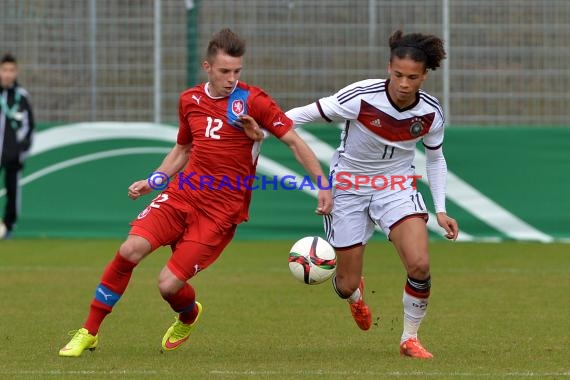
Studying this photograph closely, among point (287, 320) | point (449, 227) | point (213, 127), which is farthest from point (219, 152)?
point (287, 320)

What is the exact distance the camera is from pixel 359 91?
27.2ft

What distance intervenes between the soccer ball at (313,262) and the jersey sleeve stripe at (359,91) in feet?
3.15

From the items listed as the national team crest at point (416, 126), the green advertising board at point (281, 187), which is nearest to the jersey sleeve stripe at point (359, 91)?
the national team crest at point (416, 126)

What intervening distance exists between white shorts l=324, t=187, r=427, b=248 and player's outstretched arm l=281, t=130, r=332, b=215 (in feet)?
2.26

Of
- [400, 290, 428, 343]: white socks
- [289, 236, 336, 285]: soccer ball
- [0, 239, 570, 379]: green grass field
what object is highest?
[289, 236, 336, 285]: soccer ball

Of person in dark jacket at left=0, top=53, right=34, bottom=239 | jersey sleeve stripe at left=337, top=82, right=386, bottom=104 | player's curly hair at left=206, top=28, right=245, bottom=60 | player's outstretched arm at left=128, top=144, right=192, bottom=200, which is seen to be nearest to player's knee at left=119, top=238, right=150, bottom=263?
player's outstretched arm at left=128, top=144, right=192, bottom=200

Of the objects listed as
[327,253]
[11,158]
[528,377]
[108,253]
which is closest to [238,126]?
[327,253]

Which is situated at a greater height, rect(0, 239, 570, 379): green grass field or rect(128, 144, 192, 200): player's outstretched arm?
rect(128, 144, 192, 200): player's outstretched arm


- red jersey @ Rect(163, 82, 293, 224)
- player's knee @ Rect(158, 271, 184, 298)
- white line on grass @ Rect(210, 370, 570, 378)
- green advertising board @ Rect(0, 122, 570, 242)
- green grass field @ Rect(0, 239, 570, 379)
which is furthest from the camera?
green advertising board @ Rect(0, 122, 570, 242)

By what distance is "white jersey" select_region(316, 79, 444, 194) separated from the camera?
8.20 meters

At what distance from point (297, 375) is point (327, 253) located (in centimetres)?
126

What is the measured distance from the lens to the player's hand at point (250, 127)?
7.91 metres

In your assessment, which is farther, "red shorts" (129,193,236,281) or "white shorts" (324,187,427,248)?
"white shorts" (324,187,427,248)

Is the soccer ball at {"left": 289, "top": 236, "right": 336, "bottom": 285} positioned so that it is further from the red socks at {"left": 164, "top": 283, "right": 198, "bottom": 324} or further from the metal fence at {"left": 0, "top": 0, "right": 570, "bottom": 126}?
the metal fence at {"left": 0, "top": 0, "right": 570, "bottom": 126}
